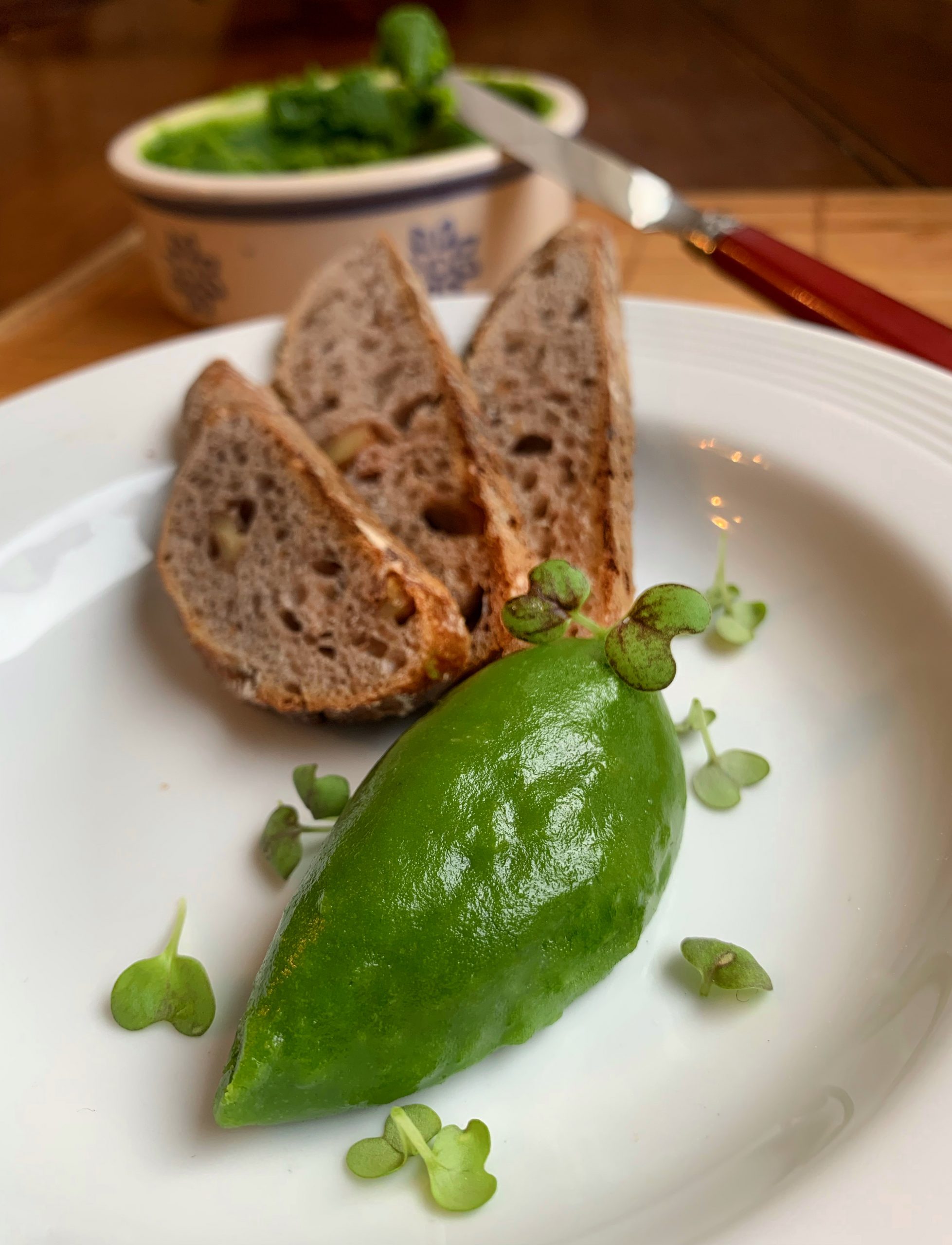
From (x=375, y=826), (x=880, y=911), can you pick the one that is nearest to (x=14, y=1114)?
(x=375, y=826)

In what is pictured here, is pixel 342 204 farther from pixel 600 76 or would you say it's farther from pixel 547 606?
pixel 600 76

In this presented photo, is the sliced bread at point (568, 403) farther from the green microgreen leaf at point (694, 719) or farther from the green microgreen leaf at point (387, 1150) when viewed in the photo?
the green microgreen leaf at point (387, 1150)

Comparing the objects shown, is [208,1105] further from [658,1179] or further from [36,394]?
[36,394]

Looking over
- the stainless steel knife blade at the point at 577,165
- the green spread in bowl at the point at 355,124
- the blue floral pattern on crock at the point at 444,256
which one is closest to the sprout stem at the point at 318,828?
the stainless steel knife blade at the point at 577,165

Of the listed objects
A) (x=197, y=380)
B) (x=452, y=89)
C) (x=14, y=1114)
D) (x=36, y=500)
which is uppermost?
(x=452, y=89)

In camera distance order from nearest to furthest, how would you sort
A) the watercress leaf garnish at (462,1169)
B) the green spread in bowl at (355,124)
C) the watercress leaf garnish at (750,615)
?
the watercress leaf garnish at (462,1169), the watercress leaf garnish at (750,615), the green spread in bowl at (355,124)

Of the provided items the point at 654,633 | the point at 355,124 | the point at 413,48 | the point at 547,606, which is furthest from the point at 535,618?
the point at 413,48
